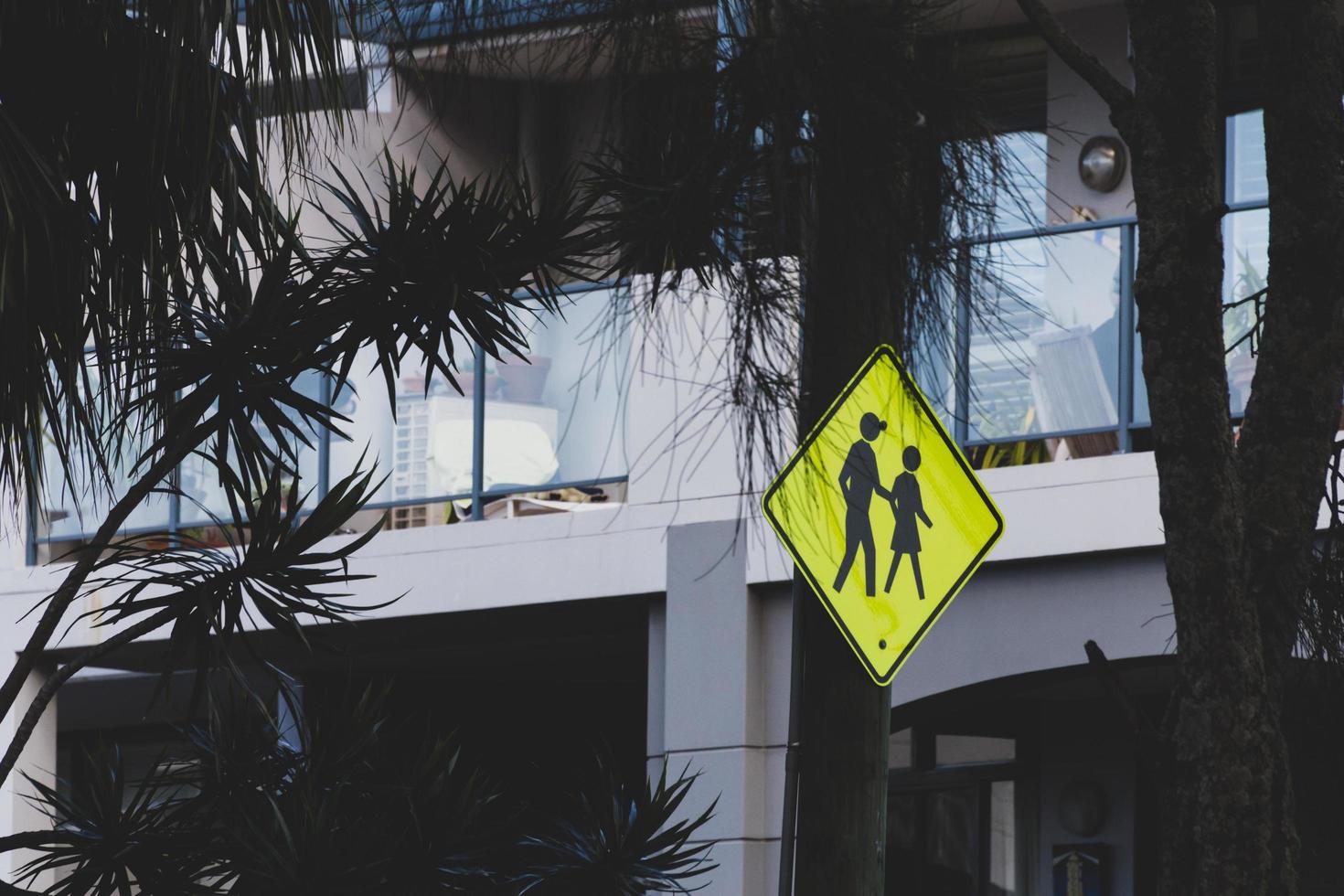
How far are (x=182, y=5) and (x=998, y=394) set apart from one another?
5502 mm

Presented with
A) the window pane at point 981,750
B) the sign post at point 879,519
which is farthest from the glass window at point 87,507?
the sign post at point 879,519

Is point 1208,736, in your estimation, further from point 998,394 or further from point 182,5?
point 998,394

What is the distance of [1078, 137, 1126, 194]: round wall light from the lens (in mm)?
11828

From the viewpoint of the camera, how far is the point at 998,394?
10047mm

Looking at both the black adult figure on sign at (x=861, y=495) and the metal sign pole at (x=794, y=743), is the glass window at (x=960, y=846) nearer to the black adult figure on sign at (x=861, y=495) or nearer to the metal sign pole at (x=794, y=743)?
the metal sign pole at (x=794, y=743)

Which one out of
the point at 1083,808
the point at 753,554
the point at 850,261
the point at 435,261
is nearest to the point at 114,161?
the point at 435,261

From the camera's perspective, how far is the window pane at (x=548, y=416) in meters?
11.1

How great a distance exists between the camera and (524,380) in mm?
11328

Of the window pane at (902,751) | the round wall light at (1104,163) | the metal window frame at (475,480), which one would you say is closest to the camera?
the metal window frame at (475,480)

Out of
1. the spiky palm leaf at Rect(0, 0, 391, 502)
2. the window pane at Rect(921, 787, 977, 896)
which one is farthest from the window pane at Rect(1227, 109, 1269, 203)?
the spiky palm leaf at Rect(0, 0, 391, 502)

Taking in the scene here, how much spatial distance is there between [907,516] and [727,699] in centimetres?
521

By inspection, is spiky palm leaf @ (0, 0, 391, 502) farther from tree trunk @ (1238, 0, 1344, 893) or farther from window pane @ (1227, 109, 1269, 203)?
window pane @ (1227, 109, 1269, 203)

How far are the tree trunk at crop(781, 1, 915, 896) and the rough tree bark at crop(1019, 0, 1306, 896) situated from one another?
731 mm

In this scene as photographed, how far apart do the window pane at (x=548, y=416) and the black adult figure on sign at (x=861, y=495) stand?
5.74m
